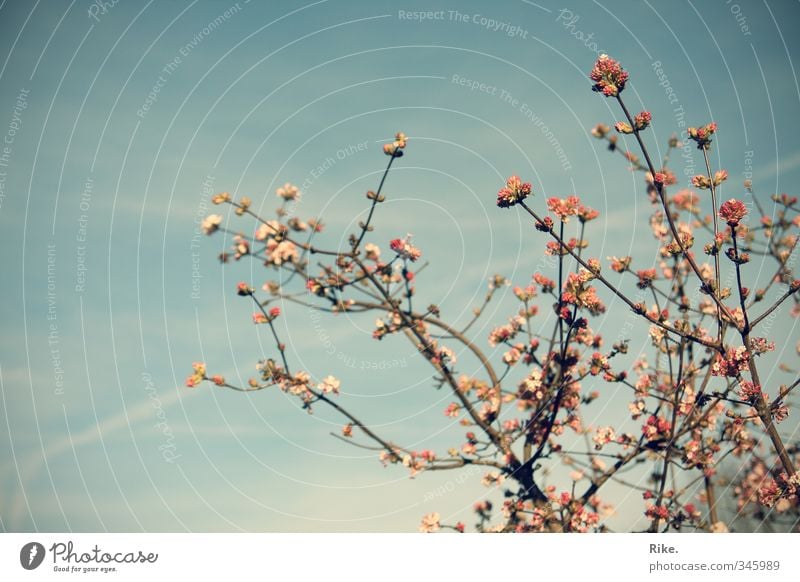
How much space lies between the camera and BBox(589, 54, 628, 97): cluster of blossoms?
3648 mm

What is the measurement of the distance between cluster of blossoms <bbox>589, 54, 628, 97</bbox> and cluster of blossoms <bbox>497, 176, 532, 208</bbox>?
743mm

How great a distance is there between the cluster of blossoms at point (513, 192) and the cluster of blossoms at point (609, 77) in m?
0.74

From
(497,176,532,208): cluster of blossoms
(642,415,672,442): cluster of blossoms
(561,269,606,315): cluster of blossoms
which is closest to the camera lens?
(497,176,532,208): cluster of blossoms

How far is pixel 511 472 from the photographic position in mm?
4707

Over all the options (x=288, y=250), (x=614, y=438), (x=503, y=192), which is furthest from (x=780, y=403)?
(x=288, y=250)

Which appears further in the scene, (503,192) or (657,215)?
(657,215)

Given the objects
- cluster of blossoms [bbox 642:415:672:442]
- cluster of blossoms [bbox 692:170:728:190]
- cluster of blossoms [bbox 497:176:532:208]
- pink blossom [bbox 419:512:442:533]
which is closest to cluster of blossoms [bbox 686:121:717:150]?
cluster of blossoms [bbox 692:170:728:190]

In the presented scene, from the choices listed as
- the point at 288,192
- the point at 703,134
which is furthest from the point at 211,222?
the point at 703,134

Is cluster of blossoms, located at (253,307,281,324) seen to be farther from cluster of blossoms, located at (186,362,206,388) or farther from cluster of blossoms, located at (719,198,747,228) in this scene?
cluster of blossoms, located at (719,198,747,228)

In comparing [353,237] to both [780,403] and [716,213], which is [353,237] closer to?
[716,213]

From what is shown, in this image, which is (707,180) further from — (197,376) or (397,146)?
(197,376)

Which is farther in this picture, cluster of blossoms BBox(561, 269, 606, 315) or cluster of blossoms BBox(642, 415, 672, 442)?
cluster of blossoms BBox(642, 415, 672, 442)
